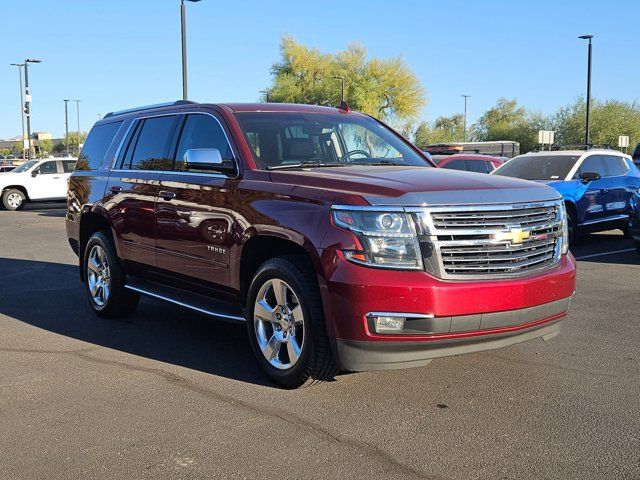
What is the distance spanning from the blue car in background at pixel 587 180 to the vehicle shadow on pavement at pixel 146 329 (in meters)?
7.03

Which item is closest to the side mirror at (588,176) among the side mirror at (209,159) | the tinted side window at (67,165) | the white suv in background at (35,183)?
the side mirror at (209,159)

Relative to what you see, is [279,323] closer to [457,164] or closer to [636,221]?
[636,221]

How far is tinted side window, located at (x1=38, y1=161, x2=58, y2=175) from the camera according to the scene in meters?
24.2

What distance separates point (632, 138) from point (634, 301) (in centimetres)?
6100

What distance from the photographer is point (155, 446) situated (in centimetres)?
372

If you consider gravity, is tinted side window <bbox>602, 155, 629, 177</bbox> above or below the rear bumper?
above

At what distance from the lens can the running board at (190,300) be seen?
5.15m

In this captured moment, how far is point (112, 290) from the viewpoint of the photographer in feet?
21.7

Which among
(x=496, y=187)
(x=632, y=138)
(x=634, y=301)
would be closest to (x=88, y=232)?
(x=496, y=187)

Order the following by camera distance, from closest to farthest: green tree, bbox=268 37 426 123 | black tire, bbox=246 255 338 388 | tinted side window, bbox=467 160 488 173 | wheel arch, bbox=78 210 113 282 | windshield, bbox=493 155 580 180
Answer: black tire, bbox=246 255 338 388 → wheel arch, bbox=78 210 113 282 → windshield, bbox=493 155 580 180 → tinted side window, bbox=467 160 488 173 → green tree, bbox=268 37 426 123

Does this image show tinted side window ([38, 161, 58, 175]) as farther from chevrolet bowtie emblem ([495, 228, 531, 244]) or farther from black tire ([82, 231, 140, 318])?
chevrolet bowtie emblem ([495, 228, 531, 244])

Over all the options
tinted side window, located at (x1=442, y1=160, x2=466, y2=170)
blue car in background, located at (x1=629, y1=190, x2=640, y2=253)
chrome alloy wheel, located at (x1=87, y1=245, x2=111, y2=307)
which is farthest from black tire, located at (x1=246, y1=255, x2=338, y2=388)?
tinted side window, located at (x1=442, y1=160, x2=466, y2=170)

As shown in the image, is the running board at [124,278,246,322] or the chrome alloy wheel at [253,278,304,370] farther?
the running board at [124,278,246,322]

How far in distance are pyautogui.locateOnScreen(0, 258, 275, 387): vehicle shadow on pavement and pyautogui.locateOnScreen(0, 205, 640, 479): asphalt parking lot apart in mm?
29
